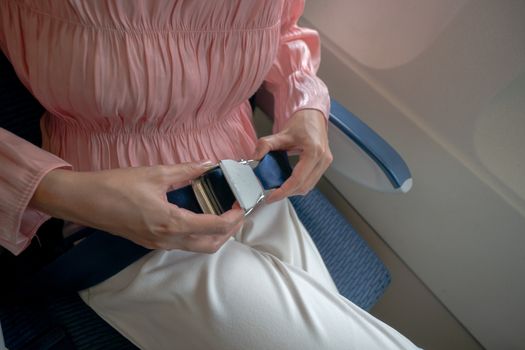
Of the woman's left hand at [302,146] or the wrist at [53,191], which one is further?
the woman's left hand at [302,146]

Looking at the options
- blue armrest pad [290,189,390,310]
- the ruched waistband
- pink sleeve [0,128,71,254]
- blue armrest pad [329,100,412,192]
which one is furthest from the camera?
blue armrest pad [290,189,390,310]

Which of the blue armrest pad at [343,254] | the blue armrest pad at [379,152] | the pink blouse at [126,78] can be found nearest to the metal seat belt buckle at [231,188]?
the pink blouse at [126,78]

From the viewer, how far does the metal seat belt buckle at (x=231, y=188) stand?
1.70 ft

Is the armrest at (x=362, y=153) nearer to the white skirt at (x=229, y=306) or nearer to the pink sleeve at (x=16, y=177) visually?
the white skirt at (x=229, y=306)

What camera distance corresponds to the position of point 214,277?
0.56 m

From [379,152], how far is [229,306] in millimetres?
373

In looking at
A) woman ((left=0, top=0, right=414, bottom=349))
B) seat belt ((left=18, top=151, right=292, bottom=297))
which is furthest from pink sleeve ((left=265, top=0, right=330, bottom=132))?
seat belt ((left=18, top=151, right=292, bottom=297))

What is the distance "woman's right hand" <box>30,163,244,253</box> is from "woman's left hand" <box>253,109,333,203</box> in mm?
138

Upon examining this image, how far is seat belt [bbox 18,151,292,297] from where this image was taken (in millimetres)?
542

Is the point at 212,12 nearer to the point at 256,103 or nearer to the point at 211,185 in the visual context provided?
the point at 211,185

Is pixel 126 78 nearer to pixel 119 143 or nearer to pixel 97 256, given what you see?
pixel 119 143

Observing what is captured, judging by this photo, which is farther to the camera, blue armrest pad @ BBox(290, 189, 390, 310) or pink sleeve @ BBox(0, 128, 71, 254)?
blue armrest pad @ BBox(290, 189, 390, 310)

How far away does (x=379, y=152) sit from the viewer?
0.70 meters

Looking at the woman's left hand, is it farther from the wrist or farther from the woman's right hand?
the wrist
